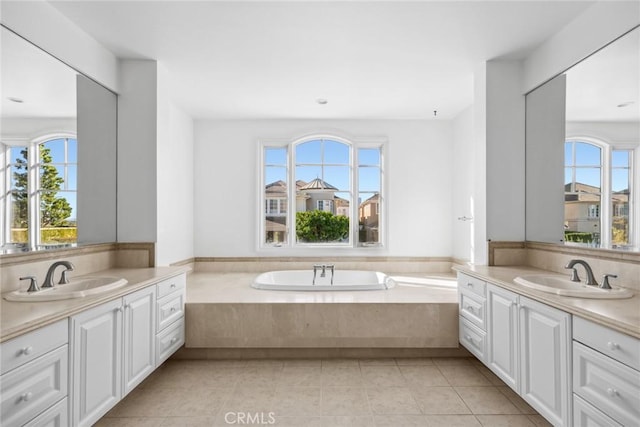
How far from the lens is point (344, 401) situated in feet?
7.47

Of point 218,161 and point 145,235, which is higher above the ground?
point 218,161

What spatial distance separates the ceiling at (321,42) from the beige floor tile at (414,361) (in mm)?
2469

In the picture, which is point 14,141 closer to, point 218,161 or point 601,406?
point 218,161

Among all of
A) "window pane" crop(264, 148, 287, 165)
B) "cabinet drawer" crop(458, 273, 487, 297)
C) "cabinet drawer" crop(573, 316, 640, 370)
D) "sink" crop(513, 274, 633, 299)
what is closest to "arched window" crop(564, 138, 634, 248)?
"sink" crop(513, 274, 633, 299)

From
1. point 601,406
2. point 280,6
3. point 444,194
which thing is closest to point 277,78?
point 280,6

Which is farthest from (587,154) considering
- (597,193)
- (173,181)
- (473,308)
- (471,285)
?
(173,181)

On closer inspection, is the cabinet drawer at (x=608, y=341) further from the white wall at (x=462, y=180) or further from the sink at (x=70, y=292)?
the white wall at (x=462, y=180)

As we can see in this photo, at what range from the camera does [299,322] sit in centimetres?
285

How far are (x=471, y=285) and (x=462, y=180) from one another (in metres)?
1.88

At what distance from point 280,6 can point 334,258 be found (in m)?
2.96

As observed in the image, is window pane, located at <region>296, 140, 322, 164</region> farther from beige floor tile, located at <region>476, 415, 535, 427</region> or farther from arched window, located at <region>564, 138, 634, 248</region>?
beige floor tile, located at <region>476, 415, 535, 427</region>

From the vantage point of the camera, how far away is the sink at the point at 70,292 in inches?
66.0

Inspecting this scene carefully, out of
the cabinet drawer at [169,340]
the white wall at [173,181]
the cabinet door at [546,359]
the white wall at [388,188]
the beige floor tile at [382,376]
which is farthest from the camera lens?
the white wall at [388,188]

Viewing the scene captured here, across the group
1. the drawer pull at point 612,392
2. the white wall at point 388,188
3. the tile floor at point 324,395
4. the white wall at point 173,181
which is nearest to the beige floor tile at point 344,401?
the tile floor at point 324,395
